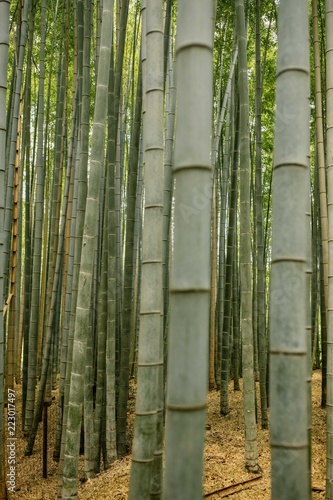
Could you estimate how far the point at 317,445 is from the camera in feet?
10.6

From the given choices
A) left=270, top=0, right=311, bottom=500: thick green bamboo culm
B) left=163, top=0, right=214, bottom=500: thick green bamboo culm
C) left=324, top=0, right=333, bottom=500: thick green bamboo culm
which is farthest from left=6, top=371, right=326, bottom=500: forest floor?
left=163, top=0, right=214, bottom=500: thick green bamboo culm

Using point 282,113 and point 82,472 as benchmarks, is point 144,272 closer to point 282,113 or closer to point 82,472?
point 282,113

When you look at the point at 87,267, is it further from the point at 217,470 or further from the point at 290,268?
the point at 217,470

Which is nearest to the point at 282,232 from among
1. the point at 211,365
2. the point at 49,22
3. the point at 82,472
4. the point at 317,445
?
the point at 82,472

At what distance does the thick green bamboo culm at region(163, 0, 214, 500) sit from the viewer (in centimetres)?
82

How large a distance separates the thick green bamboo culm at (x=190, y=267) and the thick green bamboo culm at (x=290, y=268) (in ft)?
0.51

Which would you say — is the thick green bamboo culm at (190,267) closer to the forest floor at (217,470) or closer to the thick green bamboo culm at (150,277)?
the thick green bamboo culm at (150,277)

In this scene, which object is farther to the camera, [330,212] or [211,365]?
[211,365]

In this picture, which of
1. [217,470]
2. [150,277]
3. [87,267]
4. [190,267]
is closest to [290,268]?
[190,267]

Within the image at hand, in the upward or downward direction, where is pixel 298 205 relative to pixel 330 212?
downward

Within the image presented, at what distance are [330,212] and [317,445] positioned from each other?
1.94 meters

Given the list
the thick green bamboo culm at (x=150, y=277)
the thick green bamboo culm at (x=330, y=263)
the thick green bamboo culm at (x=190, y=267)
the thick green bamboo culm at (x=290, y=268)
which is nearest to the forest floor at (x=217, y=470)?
the thick green bamboo culm at (x=330, y=263)

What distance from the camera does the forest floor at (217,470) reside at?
2.46 m

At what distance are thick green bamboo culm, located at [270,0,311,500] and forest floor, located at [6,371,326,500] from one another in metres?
1.65
